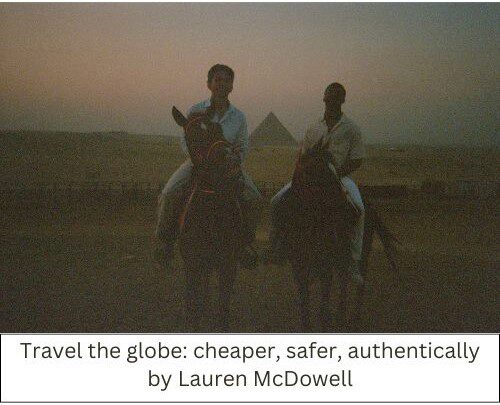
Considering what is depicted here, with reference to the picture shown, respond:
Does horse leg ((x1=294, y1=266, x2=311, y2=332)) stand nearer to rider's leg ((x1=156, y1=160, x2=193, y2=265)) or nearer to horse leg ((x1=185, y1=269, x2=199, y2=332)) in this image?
horse leg ((x1=185, y1=269, x2=199, y2=332))

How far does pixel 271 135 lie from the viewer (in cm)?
5359

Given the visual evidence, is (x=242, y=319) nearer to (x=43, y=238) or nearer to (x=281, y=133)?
(x=43, y=238)

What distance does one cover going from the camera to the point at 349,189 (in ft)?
18.0

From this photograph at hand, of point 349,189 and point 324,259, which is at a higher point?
point 349,189

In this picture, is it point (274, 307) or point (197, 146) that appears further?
point (274, 307)

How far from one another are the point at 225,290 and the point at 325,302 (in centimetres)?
103

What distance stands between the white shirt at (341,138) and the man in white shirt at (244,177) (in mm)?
782

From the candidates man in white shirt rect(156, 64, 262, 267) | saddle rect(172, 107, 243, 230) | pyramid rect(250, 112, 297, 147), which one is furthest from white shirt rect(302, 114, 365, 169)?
pyramid rect(250, 112, 297, 147)

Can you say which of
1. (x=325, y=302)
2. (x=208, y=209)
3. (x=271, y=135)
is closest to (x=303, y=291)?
(x=325, y=302)

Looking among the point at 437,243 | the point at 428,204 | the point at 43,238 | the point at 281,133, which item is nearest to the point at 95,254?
the point at 43,238

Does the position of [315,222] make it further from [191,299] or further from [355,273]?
[191,299]

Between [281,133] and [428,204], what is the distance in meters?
37.0

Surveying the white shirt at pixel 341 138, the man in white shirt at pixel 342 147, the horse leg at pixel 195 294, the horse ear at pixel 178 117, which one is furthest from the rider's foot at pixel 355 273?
the horse ear at pixel 178 117

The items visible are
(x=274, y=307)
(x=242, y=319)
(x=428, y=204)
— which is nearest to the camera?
(x=242, y=319)
